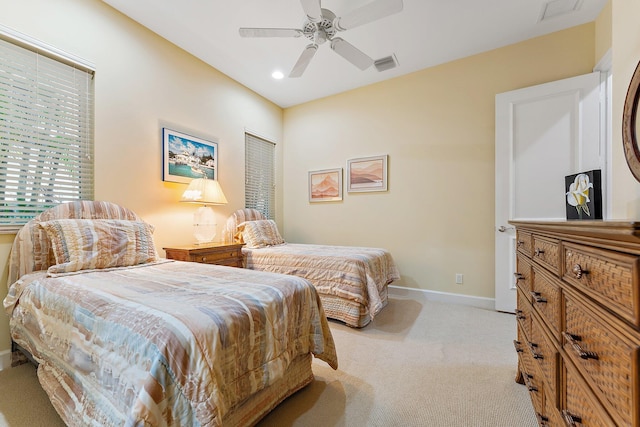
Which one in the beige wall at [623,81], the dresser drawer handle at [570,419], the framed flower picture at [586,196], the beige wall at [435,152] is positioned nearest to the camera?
the dresser drawer handle at [570,419]

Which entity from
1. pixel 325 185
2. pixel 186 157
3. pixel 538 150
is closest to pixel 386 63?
pixel 325 185

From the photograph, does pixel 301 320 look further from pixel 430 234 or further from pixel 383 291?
pixel 430 234

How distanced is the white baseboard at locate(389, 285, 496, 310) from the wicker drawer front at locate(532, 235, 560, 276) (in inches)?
87.4

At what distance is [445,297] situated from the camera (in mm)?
3402

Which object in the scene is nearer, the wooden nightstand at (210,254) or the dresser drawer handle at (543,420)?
the dresser drawer handle at (543,420)

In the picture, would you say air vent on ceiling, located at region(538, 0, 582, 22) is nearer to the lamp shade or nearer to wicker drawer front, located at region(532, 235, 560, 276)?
wicker drawer front, located at region(532, 235, 560, 276)

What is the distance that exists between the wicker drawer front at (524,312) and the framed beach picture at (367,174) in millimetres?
2363

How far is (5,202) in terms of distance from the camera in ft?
6.24

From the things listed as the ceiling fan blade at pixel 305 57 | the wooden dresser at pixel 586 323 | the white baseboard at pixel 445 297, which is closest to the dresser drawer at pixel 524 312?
the wooden dresser at pixel 586 323

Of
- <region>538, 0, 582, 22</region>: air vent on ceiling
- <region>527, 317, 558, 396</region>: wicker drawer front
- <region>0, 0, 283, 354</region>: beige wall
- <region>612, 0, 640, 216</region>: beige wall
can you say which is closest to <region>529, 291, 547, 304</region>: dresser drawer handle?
<region>527, 317, 558, 396</region>: wicker drawer front

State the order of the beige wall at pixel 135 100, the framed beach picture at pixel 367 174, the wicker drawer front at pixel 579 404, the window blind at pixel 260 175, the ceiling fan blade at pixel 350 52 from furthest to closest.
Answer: the window blind at pixel 260 175
the framed beach picture at pixel 367 174
the ceiling fan blade at pixel 350 52
the beige wall at pixel 135 100
the wicker drawer front at pixel 579 404

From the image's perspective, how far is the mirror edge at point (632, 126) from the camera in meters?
1.03

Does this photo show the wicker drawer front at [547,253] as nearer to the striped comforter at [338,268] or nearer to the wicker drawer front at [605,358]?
the wicker drawer front at [605,358]

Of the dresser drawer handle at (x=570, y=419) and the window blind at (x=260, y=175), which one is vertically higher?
the window blind at (x=260, y=175)
